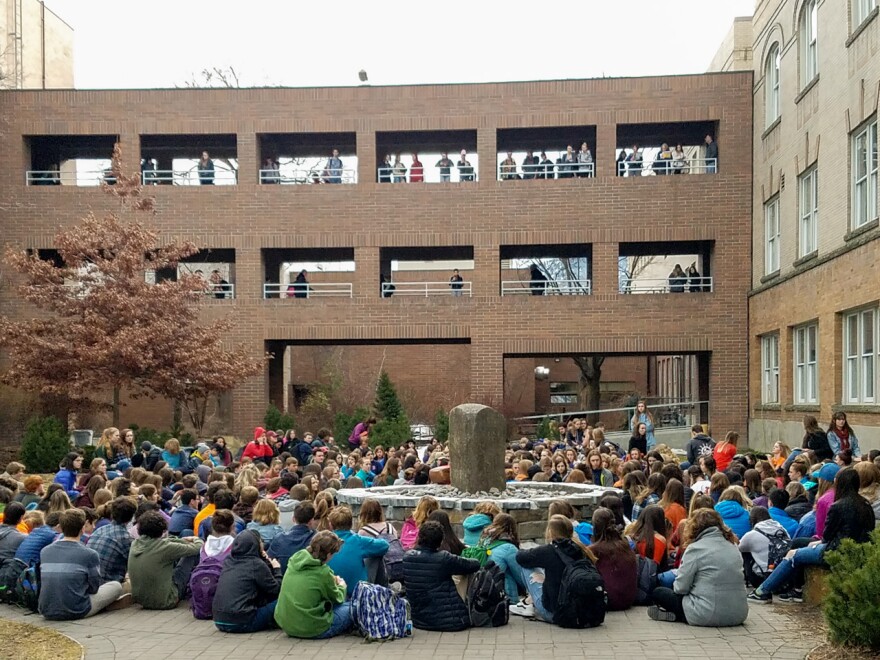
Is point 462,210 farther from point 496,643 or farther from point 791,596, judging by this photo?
point 496,643

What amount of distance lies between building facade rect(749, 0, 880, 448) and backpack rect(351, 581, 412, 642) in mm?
13936

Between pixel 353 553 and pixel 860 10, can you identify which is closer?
pixel 353 553

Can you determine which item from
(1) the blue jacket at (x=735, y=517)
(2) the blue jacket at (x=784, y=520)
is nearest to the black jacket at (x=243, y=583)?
(1) the blue jacket at (x=735, y=517)

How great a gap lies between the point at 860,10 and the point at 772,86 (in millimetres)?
7608

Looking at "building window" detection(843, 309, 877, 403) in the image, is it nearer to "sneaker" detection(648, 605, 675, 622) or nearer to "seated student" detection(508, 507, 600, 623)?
"sneaker" detection(648, 605, 675, 622)

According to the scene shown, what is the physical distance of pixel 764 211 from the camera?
97.4 feet

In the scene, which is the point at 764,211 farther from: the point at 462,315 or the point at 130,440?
the point at 130,440

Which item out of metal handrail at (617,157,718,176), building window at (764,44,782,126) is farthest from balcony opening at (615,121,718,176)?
building window at (764,44,782,126)

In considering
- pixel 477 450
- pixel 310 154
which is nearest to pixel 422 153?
pixel 310 154

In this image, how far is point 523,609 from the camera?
32.5 ft

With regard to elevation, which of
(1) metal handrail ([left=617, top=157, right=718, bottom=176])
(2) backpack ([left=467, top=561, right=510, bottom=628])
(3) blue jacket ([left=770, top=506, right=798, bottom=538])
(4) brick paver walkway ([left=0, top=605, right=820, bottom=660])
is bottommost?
(4) brick paver walkway ([left=0, top=605, right=820, bottom=660])

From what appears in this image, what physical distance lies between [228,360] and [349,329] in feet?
17.1

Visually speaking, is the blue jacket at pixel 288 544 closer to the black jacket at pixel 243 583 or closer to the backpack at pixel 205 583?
the backpack at pixel 205 583

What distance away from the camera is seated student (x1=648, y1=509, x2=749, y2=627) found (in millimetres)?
9133
